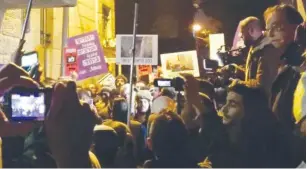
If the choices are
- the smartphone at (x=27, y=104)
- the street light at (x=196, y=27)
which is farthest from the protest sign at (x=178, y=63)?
the smartphone at (x=27, y=104)

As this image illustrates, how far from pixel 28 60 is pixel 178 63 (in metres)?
Answer: 0.96

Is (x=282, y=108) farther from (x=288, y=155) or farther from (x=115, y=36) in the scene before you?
(x=115, y=36)

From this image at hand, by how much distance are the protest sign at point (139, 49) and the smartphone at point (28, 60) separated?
1.45 ft

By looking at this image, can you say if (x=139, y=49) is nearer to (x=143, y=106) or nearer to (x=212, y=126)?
(x=143, y=106)

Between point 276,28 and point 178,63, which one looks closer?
point 276,28

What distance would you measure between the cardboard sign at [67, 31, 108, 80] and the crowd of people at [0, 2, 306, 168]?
56 centimetres

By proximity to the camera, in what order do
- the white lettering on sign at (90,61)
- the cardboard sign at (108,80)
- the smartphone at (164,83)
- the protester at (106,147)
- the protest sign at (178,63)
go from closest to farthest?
the protester at (106,147)
the smartphone at (164,83)
the protest sign at (178,63)
the white lettering on sign at (90,61)
the cardboard sign at (108,80)

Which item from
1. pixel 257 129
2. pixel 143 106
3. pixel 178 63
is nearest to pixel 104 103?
pixel 143 106

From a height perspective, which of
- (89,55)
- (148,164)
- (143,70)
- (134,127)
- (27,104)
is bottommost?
(148,164)

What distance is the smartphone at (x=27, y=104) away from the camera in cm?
283

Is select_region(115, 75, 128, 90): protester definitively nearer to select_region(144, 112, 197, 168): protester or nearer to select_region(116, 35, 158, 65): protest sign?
select_region(116, 35, 158, 65): protest sign

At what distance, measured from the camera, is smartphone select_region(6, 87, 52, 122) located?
283 cm

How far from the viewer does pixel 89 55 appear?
375 centimetres

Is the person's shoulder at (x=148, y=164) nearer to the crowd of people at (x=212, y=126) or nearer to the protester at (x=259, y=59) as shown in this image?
the crowd of people at (x=212, y=126)
